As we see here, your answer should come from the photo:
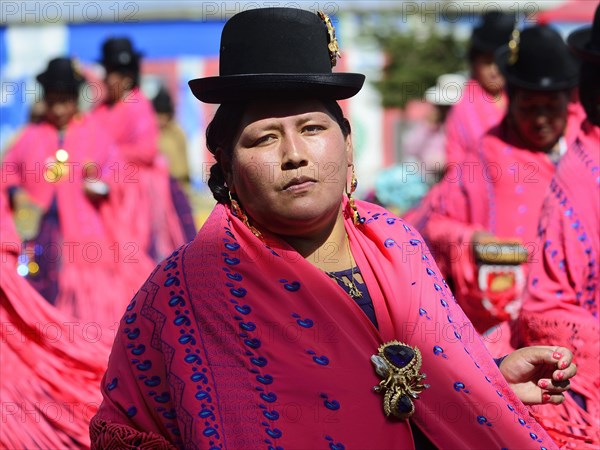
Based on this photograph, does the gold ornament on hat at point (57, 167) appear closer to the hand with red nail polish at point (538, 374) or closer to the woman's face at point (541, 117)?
the woman's face at point (541, 117)

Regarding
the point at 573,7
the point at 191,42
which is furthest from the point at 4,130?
the point at 573,7

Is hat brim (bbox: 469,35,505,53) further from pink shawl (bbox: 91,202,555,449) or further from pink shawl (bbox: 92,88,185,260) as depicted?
pink shawl (bbox: 91,202,555,449)

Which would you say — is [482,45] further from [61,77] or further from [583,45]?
[583,45]

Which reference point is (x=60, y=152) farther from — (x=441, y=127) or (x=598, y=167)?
(x=598, y=167)

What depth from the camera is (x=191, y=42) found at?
769 inches

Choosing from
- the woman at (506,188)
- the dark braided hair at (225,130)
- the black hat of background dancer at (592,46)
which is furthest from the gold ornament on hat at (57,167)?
the dark braided hair at (225,130)

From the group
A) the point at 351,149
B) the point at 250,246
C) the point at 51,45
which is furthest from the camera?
the point at 51,45

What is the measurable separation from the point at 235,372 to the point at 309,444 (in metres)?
0.26

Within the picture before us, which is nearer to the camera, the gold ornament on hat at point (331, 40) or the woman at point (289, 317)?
the woman at point (289, 317)

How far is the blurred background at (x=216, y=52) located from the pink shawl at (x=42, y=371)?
41.8ft

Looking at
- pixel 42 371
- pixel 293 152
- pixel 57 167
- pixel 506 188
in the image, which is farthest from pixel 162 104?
pixel 293 152

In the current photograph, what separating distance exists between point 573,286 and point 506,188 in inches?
95.1

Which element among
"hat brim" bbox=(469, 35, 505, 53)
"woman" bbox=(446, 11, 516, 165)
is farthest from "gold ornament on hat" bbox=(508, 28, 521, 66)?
"hat brim" bbox=(469, 35, 505, 53)

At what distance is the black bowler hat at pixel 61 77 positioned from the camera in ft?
31.6
